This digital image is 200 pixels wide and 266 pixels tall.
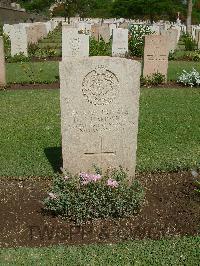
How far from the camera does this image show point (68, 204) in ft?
16.3

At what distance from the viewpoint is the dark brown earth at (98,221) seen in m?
4.73

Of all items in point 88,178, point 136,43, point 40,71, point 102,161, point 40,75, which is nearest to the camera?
point 88,178

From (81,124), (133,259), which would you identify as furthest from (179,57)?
(133,259)

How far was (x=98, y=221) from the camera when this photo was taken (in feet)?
16.4

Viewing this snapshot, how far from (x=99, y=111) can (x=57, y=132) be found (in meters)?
2.98

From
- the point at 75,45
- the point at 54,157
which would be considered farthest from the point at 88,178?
the point at 75,45

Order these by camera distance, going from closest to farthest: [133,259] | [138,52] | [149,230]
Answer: [133,259], [149,230], [138,52]

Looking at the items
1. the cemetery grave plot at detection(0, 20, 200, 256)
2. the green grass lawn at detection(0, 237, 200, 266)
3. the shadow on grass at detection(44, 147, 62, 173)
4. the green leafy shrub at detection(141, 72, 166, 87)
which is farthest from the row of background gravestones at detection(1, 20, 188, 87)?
the green grass lawn at detection(0, 237, 200, 266)

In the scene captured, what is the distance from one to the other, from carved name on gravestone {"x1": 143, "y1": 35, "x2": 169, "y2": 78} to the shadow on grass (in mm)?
6639

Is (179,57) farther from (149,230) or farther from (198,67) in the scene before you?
(149,230)

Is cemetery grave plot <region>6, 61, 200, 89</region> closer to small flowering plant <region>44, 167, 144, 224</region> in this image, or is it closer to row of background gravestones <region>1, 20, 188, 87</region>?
row of background gravestones <region>1, 20, 188, 87</region>

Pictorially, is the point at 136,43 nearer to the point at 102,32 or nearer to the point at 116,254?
the point at 102,32

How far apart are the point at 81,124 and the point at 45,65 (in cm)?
1188

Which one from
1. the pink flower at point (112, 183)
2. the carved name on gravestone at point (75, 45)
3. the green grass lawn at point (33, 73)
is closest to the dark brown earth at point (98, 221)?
the pink flower at point (112, 183)
